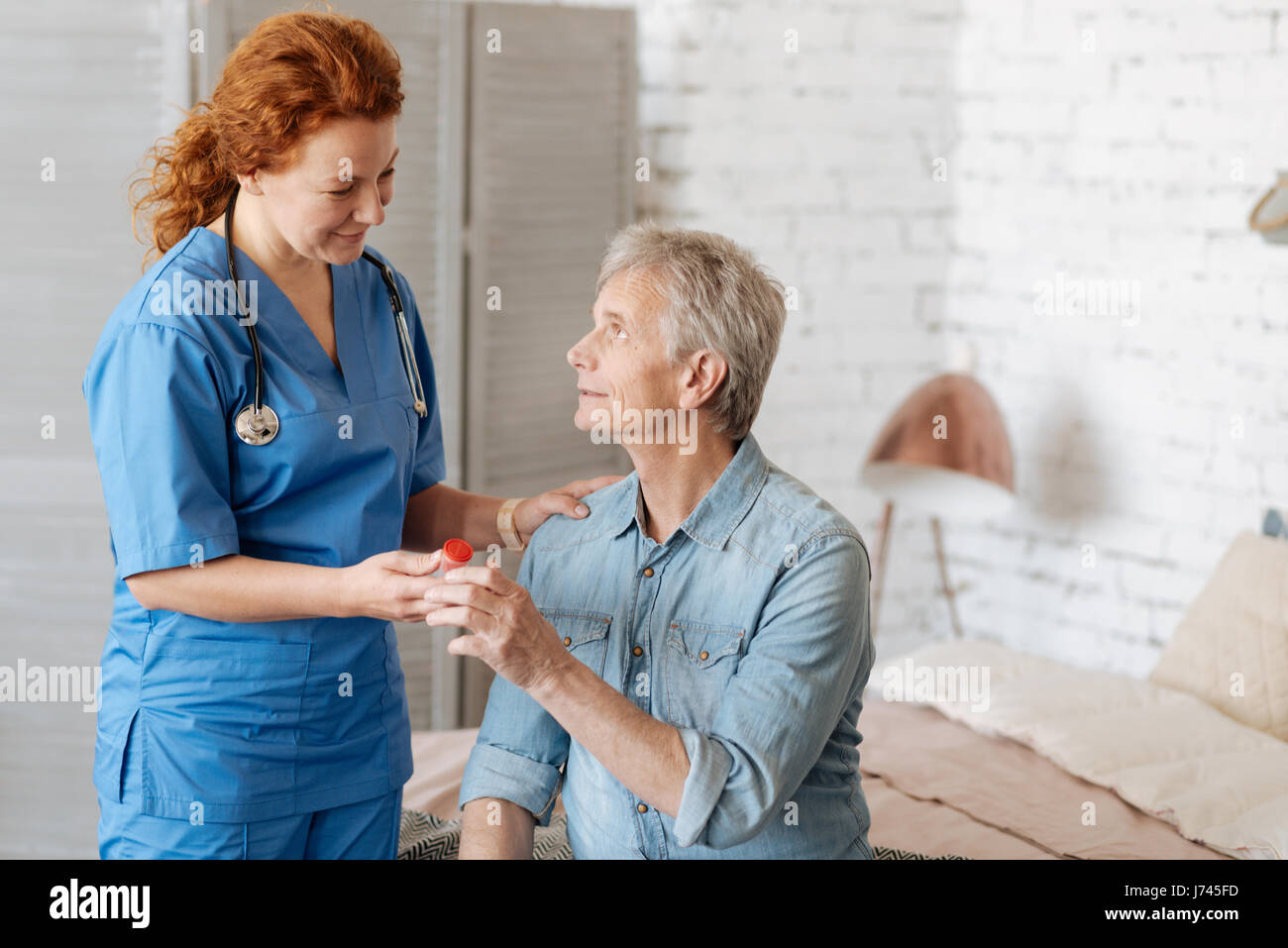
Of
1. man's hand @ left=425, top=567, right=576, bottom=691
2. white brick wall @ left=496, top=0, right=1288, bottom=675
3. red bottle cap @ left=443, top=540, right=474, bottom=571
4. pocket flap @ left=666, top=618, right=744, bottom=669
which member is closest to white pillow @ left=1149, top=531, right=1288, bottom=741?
white brick wall @ left=496, top=0, right=1288, bottom=675

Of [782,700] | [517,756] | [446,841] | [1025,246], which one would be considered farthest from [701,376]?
[1025,246]

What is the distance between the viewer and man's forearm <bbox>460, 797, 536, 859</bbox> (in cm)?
155

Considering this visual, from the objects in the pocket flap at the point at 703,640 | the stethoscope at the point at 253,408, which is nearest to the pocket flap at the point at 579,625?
the pocket flap at the point at 703,640

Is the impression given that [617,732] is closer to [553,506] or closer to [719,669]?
[719,669]

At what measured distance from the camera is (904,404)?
334cm

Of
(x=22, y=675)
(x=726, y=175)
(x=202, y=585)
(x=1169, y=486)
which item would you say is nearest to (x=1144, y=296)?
(x=1169, y=486)

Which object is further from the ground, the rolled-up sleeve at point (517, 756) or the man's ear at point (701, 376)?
the man's ear at point (701, 376)

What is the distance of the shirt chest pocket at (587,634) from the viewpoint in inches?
63.9

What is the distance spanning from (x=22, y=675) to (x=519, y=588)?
6.43 feet

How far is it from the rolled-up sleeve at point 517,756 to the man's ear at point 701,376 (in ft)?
1.42

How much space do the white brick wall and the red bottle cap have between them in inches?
88.2

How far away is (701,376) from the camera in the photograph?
159 centimetres
